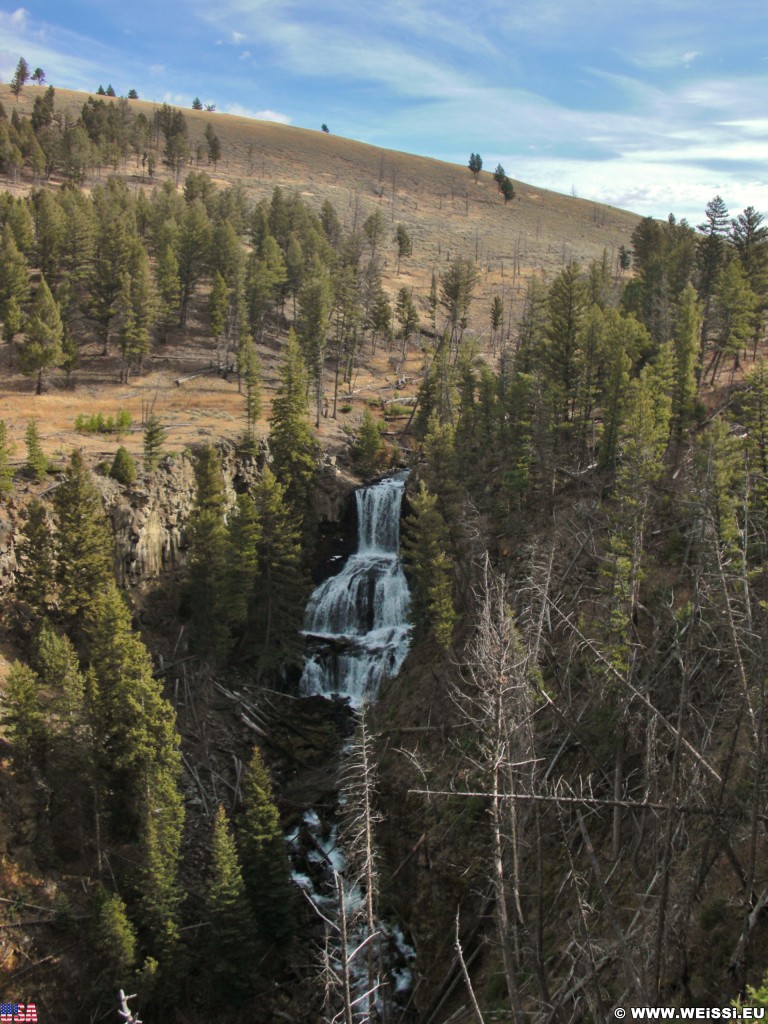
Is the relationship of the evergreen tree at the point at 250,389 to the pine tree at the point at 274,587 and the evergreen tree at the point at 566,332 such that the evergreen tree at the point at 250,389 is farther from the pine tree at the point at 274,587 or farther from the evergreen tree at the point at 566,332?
the evergreen tree at the point at 566,332

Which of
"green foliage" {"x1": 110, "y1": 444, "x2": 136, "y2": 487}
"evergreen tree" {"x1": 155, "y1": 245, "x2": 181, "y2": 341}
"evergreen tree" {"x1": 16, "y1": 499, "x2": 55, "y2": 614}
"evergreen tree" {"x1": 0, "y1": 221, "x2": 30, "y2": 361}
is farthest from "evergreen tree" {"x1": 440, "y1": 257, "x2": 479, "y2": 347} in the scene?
"evergreen tree" {"x1": 16, "y1": 499, "x2": 55, "y2": 614}

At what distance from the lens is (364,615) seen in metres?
48.9

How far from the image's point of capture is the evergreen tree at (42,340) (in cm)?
6234

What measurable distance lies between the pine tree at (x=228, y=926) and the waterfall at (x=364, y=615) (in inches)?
587

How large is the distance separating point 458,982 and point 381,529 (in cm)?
3296

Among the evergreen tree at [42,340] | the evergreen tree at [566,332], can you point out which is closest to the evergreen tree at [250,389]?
the evergreen tree at [42,340]

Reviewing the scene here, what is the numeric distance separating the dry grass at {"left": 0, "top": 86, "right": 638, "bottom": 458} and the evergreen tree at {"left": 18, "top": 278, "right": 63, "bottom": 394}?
285 centimetres

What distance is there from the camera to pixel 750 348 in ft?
237

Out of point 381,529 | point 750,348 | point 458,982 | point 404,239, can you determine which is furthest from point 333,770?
point 404,239

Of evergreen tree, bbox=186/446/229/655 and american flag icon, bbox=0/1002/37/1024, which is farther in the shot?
evergreen tree, bbox=186/446/229/655

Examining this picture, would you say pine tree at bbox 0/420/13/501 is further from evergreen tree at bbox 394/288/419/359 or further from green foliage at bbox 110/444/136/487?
evergreen tree at bbox 394/288/419/359

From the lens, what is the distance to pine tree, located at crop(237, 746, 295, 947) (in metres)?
28.6

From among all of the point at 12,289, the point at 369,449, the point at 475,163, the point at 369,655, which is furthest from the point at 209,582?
the point at 475,163

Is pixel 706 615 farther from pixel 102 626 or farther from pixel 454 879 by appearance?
pixel 102 626
